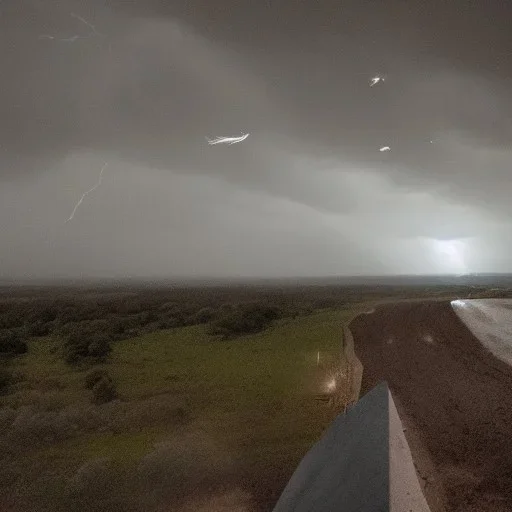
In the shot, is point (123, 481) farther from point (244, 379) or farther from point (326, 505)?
point (244, 379)

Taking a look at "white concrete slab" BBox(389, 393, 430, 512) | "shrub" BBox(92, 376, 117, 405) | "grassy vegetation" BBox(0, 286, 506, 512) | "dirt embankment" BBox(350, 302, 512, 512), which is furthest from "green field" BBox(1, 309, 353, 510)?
"white concrete slab" BBox(389, 393, 430, 512)

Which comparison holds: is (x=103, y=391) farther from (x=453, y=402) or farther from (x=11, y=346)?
(x=453, y=402)

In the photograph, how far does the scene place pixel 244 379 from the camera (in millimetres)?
18562

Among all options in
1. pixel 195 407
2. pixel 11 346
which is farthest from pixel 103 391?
pixel 11 346

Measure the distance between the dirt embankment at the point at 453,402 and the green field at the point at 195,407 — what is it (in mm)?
3058

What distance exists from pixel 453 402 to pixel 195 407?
9.74 m

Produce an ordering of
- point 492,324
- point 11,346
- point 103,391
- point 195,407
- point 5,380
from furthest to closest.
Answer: point 11,346 → point 492,324 → point 5,380 → point 103,391 → point 195,407

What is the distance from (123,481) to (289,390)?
7.68m

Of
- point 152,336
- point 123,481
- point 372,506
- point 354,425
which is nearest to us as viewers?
point 372,506

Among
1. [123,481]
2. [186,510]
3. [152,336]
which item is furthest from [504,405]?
[152,336]

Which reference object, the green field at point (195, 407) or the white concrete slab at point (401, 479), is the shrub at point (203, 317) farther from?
the white concrete slab at point (401, 479)

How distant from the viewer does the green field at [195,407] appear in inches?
451

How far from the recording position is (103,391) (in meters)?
18.0

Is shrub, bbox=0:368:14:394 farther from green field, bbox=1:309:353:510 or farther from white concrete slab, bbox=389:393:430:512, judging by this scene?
white concrete slab, bbox=389:393:430:512
